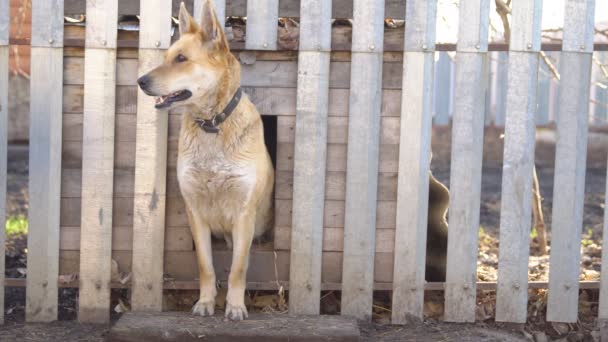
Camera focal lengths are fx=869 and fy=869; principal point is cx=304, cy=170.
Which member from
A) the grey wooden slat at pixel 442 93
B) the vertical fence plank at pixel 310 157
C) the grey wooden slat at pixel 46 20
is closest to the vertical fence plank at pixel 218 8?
the vertical fence plank at pixel 310 157

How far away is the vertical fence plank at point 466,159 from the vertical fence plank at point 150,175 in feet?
5.56

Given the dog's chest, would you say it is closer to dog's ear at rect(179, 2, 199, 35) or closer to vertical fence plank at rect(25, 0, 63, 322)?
dog's ear at rect(179, 2, 199, 35)

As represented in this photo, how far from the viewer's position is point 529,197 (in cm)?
507

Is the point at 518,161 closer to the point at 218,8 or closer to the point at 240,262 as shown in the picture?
the point at 240,262

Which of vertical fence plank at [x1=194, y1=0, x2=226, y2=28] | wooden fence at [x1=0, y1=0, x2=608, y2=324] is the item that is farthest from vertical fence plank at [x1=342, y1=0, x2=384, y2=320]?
vertical fence plank at [x1=194, y1=0, x2=226, y2=28]

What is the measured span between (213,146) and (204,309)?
918 millimetres

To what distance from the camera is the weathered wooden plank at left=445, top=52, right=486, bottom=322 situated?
499 centimetres

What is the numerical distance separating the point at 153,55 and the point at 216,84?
0.53 meters

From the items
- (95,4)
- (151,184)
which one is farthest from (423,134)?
(95,4)

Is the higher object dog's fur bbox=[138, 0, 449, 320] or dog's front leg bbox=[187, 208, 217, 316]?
dog's fur bbox=[138, 0, 449, 320]

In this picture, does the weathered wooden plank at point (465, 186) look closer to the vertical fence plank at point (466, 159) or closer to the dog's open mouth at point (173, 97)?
the vertical fence plank at point (466, 159)

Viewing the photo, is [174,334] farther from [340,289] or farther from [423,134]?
[423,134]

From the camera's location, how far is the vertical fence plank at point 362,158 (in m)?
4.96

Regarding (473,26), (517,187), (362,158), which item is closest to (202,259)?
(362,158)
